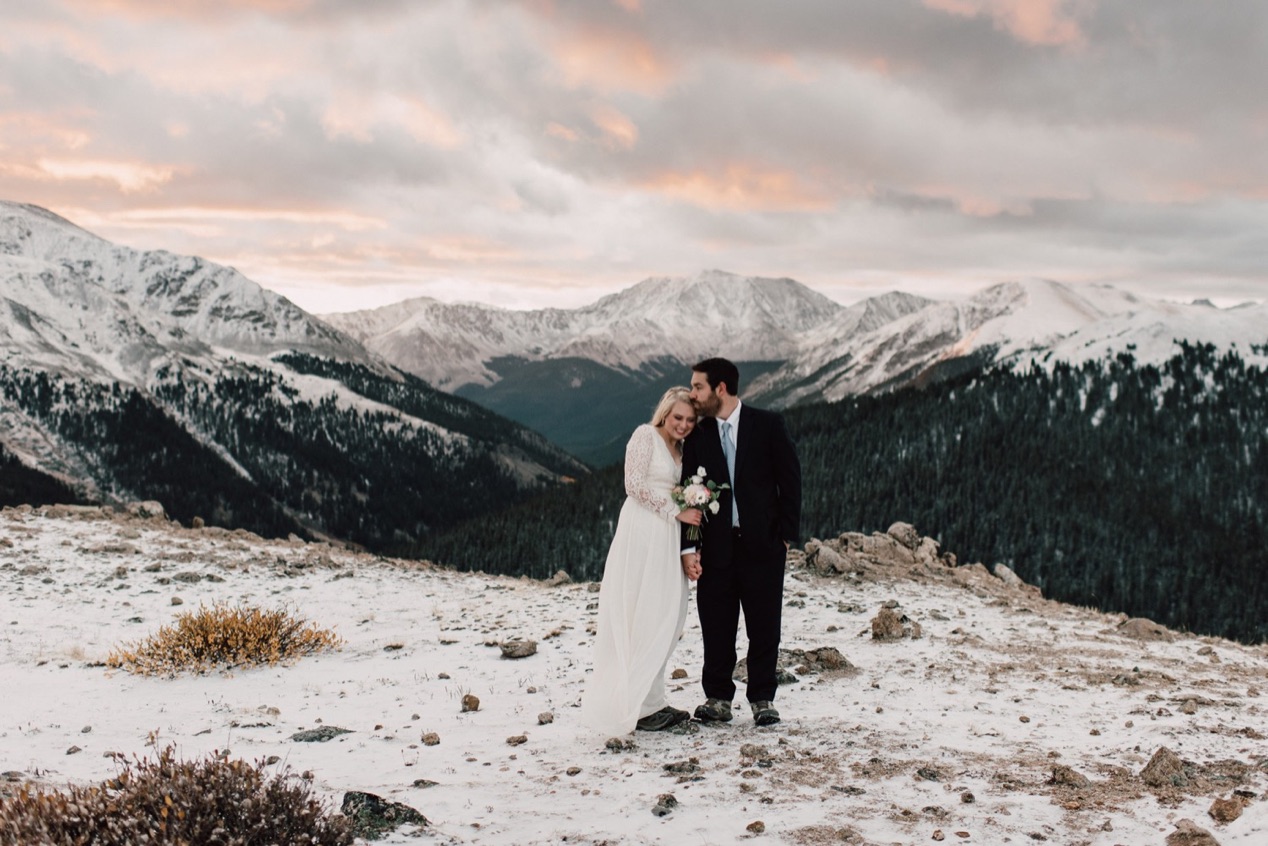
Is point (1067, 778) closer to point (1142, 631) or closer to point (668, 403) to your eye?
point (668, 403)

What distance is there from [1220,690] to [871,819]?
332 inches

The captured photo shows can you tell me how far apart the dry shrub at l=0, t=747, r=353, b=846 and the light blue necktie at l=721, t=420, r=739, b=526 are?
5577mm

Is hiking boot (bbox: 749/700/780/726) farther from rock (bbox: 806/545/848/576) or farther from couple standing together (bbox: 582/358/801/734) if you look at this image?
rock (bbox: 806/545/848/576)

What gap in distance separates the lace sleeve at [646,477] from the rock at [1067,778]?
475 cm

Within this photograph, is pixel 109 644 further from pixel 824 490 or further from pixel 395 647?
pixel 824 490

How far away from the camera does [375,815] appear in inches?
248

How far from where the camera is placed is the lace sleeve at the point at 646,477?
31.1ft

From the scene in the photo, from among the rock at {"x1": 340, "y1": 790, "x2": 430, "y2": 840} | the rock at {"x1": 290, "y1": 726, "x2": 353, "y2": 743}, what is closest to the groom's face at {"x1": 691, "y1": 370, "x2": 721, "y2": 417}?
the rock at {"x1": 340, "y1": 790, "x2": 430, "y2": 840}

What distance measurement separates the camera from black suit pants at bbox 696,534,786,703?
379 inches

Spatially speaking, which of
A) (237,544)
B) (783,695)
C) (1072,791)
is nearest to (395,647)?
(783,695)

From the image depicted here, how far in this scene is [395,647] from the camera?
15.0m

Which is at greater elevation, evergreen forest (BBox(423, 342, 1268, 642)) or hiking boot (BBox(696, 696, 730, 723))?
hiking boot (BBox(696, 696, 730, 723))

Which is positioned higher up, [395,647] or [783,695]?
[783,695]

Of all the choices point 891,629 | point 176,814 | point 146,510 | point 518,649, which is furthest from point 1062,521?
point 176,814
